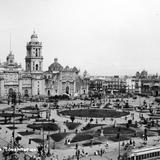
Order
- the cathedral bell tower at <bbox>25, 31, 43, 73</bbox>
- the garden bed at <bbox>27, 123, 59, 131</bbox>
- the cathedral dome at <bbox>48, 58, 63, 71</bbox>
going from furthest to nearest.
→ the cathedral dome at <bbox>48, 58, 63, 71</bbox> < the cathedral bell tower at <bbox>25, 31, 43, 73</bbox> < the garden bed at <bbox>27, 123, 59, 131</bbox>

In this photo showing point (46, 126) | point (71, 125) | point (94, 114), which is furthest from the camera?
point (94, 114)

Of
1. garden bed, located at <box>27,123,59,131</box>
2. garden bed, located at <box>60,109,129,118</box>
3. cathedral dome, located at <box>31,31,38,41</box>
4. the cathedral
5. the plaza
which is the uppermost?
cathedral dome, located at <box>31,31,38,41</box>

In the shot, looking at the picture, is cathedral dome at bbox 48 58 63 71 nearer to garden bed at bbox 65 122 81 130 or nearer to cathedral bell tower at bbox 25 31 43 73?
cathedral bell tower at bbox 25 31 43 73

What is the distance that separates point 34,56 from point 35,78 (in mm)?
7426

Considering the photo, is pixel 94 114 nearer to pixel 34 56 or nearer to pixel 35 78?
pixel 35 78

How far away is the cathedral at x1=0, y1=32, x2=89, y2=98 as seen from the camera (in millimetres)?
103562

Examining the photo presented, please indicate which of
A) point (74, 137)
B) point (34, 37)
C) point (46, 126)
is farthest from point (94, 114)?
point (34, 37)

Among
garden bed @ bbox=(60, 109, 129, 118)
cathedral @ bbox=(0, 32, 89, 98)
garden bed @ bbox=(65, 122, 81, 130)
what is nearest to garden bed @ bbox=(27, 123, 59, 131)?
garden bed @ bbox=(65, 122, 81, 130)

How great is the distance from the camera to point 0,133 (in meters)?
47.4

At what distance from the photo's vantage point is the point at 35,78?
10762 cm

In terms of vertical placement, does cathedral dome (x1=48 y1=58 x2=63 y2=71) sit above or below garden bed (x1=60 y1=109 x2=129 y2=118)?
above

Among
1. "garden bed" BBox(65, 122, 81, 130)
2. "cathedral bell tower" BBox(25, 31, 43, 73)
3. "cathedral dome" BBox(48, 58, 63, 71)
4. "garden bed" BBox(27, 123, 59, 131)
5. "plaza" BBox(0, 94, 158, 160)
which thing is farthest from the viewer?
"cathedral dome" BBox(48, 58, 63, 71)

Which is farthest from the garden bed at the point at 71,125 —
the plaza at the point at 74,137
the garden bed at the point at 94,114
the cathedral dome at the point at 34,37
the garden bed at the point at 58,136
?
the cathedral dome at the point at 34,37

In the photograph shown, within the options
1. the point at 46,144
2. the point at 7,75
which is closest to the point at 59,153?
the point at 46,144
